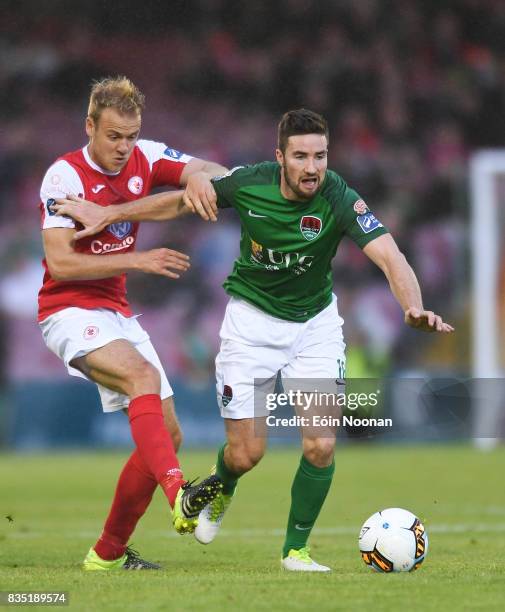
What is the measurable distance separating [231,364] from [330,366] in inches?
21.4

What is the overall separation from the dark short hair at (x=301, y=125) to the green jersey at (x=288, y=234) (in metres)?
0.31

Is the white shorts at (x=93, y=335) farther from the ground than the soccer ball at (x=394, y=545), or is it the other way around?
the white shorts at (x=93, y=335)

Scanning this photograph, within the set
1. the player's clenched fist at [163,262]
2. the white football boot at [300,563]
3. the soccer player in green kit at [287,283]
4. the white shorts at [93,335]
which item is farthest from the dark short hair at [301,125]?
the white football boot at [300,563]

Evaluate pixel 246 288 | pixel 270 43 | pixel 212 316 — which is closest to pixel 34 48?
pixel 270 43

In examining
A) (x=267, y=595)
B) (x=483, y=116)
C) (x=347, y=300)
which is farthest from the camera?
(x=483, y=116)

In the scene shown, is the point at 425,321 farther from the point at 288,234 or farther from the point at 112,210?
the point at 112,210

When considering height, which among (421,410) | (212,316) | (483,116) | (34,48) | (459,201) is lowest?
(421,410)

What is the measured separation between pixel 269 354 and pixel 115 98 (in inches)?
62.2

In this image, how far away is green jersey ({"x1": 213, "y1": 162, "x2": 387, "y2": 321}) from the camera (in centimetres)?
638

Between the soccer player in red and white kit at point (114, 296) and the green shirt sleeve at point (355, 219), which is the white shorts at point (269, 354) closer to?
the soccer player in red and white kit at point (114, 296)

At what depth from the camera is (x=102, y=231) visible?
6695 millimetres

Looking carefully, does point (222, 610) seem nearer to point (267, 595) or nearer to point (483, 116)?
point (267, 595)

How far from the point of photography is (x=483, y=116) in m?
21.3

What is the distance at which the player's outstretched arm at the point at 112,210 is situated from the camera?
647cm
